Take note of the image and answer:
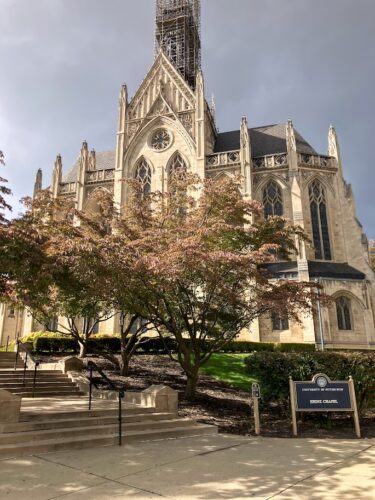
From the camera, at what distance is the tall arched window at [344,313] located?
26.4 m

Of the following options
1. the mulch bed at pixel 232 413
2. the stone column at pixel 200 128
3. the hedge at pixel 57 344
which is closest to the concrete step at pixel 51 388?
the mulch bed at pixel 232 413

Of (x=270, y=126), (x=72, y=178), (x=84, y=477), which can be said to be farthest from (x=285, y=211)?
(x=84, y=477)

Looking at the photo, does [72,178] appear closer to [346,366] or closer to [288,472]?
[346,366]

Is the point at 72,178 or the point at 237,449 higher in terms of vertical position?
the point at 72,178

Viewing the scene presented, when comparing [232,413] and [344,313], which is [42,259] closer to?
[232,413]

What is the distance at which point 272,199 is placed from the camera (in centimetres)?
3083

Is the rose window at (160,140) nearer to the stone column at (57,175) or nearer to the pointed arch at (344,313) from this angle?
the stone column at (57,175)

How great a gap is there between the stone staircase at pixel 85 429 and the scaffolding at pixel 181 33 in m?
42.0

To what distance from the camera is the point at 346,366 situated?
10.1 meters

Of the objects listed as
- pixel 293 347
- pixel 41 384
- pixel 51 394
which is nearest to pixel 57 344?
pixel 41 384

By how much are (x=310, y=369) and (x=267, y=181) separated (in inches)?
901

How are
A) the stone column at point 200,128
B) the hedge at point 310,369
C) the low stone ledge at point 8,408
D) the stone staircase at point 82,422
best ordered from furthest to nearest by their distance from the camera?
the stone column at point 200,128 < the hedge at point 310,369 < the low stone ledge at point 8,408 < the stone staircase at point 82,422

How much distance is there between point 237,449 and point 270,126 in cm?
3567

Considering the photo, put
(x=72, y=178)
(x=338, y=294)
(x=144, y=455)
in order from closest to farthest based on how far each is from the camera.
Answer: (x=144, y=455), (x=338, y=294), (x=72, y=178)
